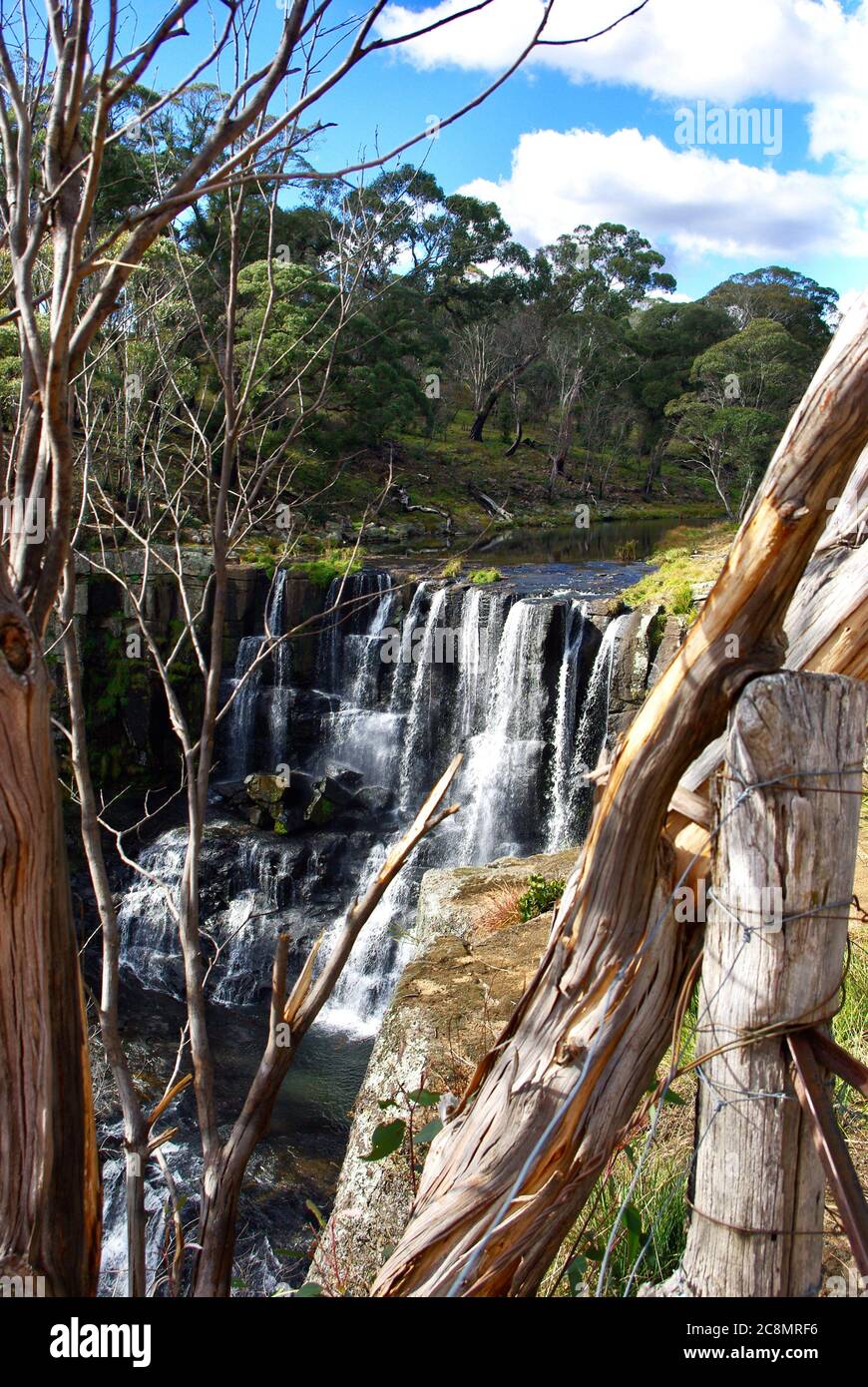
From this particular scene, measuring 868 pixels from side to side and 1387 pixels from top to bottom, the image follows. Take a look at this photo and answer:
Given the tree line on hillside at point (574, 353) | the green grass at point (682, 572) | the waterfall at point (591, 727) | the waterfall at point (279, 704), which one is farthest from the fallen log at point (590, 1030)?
the tree line on hillside at point (574, 353)

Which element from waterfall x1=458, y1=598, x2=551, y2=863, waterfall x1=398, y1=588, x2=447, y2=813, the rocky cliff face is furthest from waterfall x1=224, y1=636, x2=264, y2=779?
the rocky cliff face

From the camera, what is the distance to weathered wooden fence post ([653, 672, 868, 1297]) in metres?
1.42

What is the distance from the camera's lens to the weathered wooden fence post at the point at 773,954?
1422 mm

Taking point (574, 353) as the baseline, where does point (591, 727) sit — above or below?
below

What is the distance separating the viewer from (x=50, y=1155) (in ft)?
5.32

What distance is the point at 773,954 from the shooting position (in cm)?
145

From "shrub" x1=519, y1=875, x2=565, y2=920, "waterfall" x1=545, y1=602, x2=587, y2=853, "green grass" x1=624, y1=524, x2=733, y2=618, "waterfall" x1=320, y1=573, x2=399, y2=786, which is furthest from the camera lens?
"waterfall" x1=320, y1=573, x2=399, y2=786

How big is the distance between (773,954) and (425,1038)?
3238 mm

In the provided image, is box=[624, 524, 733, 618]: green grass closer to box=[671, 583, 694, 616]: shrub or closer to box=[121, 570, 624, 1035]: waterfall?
box=[671, 583, 694, 616]: shrub

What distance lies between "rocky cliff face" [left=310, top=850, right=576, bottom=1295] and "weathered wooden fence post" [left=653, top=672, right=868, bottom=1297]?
977mm

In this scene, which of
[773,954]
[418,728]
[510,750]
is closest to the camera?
[773,954]

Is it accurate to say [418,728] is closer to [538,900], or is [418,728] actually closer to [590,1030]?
[538,900]

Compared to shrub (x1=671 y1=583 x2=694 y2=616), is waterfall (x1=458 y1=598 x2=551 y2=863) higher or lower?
lower

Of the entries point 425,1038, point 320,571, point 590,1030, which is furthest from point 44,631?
point 320,571
